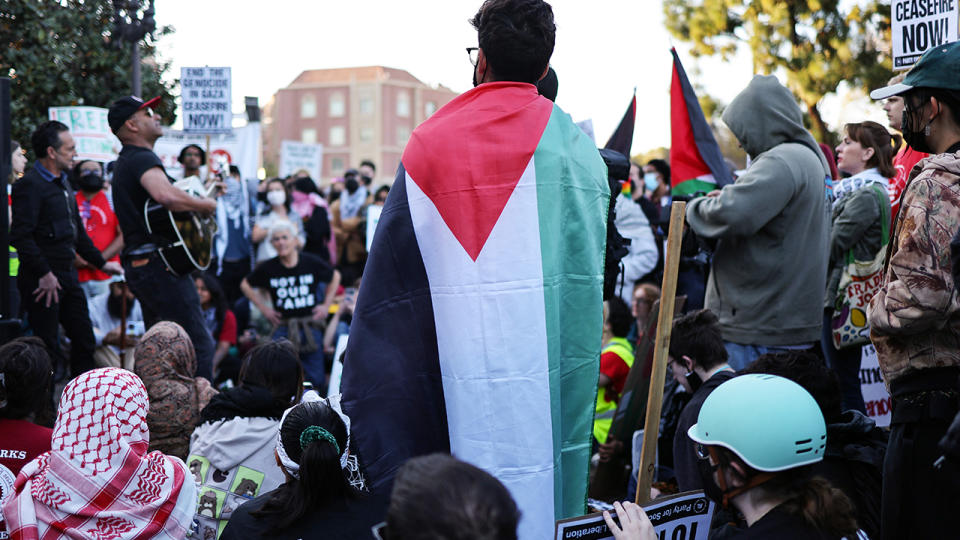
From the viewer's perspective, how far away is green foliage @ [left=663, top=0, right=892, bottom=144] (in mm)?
21328

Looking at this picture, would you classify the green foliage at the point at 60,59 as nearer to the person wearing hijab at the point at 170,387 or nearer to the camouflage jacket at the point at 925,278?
the person wearing hijab at the point at 170,387

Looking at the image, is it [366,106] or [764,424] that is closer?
[764,424]

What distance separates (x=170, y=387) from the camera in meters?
5.12

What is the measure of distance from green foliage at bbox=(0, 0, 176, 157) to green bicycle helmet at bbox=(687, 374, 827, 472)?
10.4 m

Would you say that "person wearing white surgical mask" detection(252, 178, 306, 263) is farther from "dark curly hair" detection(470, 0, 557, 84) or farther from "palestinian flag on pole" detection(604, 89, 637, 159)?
"dark curly hair" detection(470, 0, 557, 84)

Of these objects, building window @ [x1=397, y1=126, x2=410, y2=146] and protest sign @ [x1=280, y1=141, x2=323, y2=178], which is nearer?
protest sign @ [x1=280, y1=141, x2=323, y2=178]

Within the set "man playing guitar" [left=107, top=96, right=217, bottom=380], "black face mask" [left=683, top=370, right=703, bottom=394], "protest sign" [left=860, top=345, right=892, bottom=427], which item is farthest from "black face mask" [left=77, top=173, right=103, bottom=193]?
"protest sign" [left=860, top=345, right=892, bottom=427]

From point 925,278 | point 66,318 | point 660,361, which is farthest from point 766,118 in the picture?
point 66,318

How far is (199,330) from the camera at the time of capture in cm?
646

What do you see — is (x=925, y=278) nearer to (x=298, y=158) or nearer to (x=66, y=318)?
(x=66, y=318)

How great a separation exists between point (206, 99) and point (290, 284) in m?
3.10

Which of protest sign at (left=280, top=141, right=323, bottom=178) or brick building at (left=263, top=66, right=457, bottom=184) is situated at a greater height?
brick building at (left=263, top=66, right=457, bottom=184)

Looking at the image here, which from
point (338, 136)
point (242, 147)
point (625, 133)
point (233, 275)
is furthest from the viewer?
point (338, 136)

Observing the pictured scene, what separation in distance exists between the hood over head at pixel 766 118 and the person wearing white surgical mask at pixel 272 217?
7681 mm
